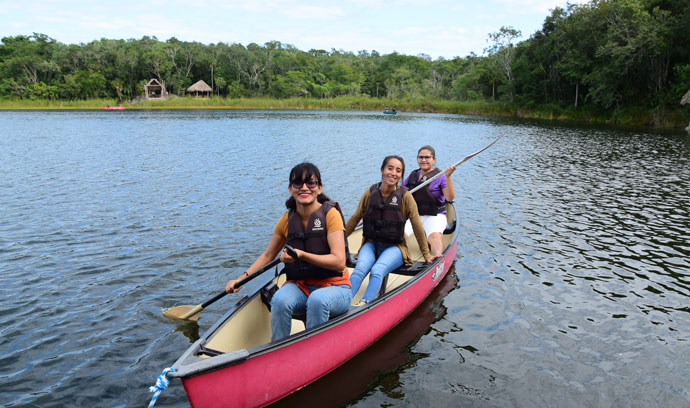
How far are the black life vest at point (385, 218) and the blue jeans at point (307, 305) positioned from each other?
137 centimetres

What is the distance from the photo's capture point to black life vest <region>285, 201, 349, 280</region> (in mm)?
4008

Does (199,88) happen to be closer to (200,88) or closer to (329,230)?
(200,88)

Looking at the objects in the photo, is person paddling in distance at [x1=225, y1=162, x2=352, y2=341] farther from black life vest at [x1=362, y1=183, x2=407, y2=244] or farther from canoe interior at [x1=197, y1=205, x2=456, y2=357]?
black life vest at [x1=362, y1=183, x2=407, y2=244]

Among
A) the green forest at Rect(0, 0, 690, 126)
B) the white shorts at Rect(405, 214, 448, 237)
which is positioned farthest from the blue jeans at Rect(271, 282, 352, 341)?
the green forest at Rect(0, 0, 690, 126)

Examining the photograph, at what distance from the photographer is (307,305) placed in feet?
13.4

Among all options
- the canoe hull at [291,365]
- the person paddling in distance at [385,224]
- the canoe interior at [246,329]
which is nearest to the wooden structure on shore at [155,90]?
the person paddling in distance at [385,224]

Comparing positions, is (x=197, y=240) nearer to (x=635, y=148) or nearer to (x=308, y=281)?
(x=308, y=281)

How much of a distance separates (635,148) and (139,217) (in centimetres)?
2278

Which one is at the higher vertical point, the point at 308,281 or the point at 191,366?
the point at 308,281

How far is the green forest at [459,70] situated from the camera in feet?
117

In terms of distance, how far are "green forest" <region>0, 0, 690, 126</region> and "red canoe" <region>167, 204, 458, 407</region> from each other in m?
37.9

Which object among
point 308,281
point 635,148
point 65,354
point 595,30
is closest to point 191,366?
point 308,281

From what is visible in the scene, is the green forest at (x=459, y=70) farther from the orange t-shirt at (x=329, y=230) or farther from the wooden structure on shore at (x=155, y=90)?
the orange t-shirt at (x=329, y=230)

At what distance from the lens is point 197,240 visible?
A: 843 centimetres
